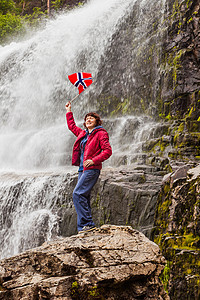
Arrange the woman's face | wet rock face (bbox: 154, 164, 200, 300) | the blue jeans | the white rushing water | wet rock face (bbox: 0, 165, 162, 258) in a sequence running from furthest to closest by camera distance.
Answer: the white rushing water → wet rock face (bbox: 0, 165, 162, 258) → wet rock face (bbox: 154, 164, 200, 300) → the woman's face → the blue jeans

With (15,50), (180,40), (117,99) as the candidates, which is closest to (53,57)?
(15,50)

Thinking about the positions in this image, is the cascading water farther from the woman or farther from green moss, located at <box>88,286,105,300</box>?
green moss, located at <box>88,286,105,300</box>

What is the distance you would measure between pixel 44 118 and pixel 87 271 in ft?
54.8

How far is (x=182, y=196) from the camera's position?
6.30m

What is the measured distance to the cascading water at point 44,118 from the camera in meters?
10.5

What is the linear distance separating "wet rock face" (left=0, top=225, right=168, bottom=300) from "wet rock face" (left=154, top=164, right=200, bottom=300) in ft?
6.10

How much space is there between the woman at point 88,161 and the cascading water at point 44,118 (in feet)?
15.8

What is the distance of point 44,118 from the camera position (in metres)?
19.6

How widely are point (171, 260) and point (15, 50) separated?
22.7 m

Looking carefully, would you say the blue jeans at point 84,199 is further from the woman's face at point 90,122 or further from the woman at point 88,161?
the woman's face at point 90,122

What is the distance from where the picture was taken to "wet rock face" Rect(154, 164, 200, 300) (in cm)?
536

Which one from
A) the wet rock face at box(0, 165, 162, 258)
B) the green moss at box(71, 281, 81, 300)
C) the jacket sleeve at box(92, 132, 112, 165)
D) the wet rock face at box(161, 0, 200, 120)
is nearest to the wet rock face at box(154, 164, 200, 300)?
the wet rock face at box(0, 165, 162, 258)

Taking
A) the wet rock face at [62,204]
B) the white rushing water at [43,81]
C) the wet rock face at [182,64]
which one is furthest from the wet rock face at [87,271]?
the white rushing water at [43,81]

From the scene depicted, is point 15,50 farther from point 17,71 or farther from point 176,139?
point 176,139
